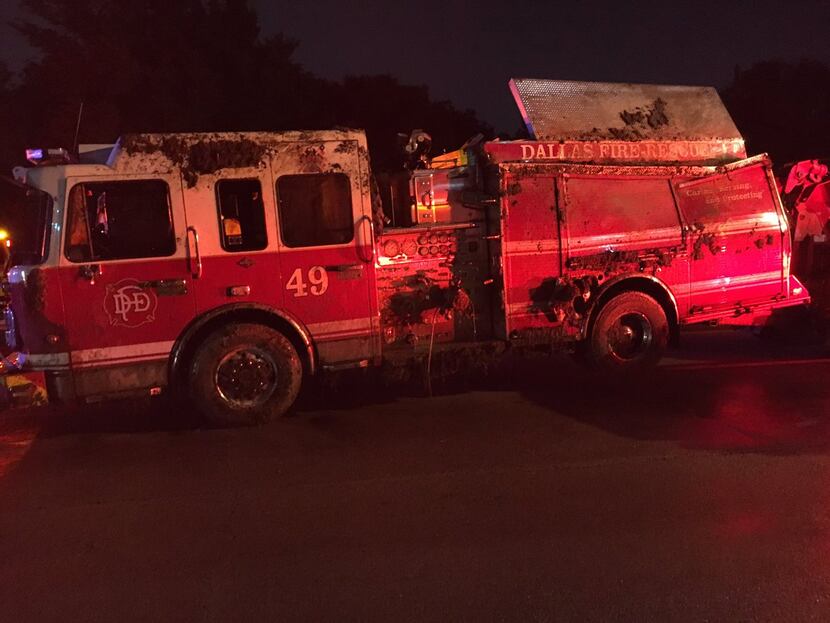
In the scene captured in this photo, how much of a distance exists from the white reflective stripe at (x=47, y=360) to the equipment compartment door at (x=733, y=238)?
646 centimetres

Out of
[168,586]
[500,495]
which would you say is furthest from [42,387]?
[500,495]

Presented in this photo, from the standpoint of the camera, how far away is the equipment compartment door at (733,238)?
7.76m

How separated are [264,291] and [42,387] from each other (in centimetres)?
204

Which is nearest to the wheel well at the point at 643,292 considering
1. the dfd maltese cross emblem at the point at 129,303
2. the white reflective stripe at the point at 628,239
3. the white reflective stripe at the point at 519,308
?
the white reflective stripe at the point at 628,239

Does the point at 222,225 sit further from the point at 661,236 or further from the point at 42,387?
the point at 661,236

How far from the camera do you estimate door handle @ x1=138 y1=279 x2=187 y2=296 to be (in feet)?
19.9

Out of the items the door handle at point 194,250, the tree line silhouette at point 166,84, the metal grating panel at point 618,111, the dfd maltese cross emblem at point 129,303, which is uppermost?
the tree line silhouette at point 166,84

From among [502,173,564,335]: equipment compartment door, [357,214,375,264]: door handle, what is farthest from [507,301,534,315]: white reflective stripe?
[357,214,375,264]: door handle

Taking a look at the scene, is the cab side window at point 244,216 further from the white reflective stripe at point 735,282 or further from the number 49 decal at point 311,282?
the white reflective stripe at point 735,282

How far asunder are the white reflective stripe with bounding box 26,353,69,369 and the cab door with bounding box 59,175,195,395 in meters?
0.08

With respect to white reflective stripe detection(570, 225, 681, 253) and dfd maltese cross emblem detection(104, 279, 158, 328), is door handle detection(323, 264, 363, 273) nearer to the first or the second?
dfd maltese cross emblem detection(104, 279, 158, 328)

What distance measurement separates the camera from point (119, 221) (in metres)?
6.01

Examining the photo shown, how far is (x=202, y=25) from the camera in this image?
66.7 feet

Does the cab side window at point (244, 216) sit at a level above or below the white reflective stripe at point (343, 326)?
above
